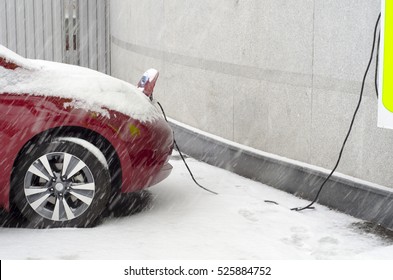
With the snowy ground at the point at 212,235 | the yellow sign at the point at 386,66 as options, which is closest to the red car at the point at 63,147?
the snowy ground at the point at 212,235

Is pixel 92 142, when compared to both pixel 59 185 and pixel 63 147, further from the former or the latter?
pixel 59 185

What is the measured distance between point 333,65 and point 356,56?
12.5 inches

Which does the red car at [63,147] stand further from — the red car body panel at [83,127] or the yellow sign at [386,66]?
the yellow sign at [386,66]

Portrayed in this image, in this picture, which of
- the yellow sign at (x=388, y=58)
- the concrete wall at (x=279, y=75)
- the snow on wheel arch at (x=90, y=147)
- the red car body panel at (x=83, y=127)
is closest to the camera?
the yellow sign at (x=388, y=58)

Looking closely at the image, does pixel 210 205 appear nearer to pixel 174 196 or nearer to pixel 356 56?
pixel 174 196

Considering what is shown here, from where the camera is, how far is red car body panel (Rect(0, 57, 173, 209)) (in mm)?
6910

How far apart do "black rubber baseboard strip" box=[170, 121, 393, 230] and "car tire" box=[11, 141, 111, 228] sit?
79.5 inches

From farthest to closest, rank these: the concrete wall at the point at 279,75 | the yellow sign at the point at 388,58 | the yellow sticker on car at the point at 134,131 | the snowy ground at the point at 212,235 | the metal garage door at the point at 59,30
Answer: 1. the metal garage door at the point at 59,30
2. the concrete wall at the point at 279,75
3. the yellow sticker on car at the point at 134,131
4. the snowy ground at the point at 212,235
5. the yellow sign at the point at 388,58

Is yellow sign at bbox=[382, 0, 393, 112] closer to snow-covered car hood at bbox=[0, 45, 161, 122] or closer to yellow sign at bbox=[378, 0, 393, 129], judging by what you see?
yellow sign at bbox=[378, 0, 393, 129]

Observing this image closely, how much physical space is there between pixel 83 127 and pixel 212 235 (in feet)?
4.23

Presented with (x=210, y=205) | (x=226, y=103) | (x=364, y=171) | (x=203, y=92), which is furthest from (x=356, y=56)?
(x=203, y=92)

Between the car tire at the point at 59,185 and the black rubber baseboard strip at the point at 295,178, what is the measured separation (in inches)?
79.5

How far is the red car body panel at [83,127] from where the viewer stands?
6910 millimetres

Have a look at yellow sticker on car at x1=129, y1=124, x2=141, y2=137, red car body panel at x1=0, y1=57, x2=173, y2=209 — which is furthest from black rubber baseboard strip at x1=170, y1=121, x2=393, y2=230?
yellow sticker on car at x1=129, y1=124, x2=141, y2=137
